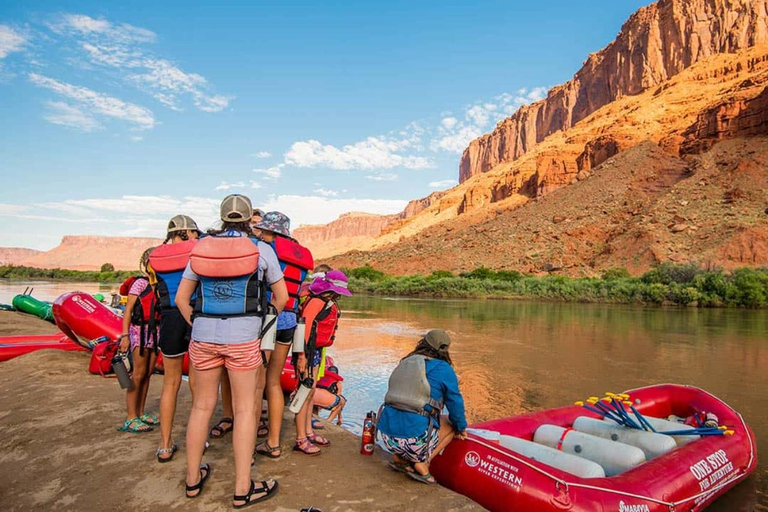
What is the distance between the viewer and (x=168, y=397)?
426cm

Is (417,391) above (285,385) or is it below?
above

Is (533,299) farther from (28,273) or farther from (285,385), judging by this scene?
(28,273)

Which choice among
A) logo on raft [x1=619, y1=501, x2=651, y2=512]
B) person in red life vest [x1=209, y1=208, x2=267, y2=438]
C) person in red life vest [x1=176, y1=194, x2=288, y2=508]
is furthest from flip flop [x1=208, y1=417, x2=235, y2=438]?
logo on raft [x1=619, y1=501, x2=651, y2=512]

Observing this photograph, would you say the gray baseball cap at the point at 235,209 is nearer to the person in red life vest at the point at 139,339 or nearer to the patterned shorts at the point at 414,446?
the person in red life vest at the point at 139,339

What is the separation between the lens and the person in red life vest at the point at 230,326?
339 centimetres

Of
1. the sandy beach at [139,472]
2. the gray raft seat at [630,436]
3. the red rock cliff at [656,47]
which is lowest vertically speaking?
the gray raft seat at [630,436]

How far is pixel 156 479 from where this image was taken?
12.8 feet

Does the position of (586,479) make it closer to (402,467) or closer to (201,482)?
(402,467)

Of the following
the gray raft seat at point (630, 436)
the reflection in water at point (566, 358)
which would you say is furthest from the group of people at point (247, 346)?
the reflection in water at point (566, 358)

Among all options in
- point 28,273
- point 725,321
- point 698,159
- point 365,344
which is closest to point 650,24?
point 698,159

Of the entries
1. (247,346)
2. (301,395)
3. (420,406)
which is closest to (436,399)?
(420,406)

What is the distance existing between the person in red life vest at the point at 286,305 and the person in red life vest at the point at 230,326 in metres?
0.52

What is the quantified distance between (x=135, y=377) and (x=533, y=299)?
1490 inches

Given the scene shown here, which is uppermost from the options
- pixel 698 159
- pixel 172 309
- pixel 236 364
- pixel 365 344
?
pixel 698 159
